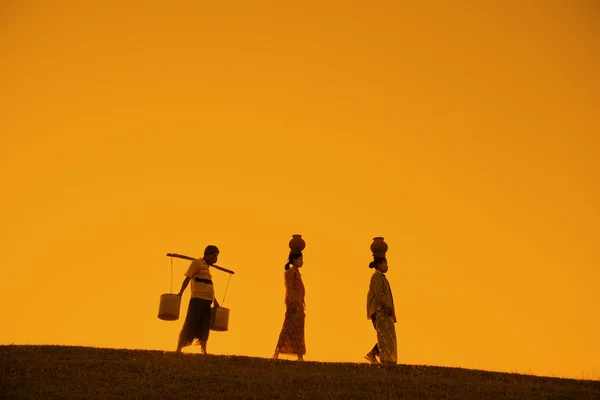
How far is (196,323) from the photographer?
1883 cm

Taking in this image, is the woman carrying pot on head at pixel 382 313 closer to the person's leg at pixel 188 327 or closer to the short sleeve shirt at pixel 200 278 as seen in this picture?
the short sleeve shirt at pixel 200 278

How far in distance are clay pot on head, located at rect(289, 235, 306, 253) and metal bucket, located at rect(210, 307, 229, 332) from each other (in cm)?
245

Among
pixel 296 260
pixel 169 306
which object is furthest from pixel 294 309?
pixel 169 306

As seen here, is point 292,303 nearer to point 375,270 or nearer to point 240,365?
point 375,270

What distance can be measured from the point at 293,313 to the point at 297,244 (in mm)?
1590

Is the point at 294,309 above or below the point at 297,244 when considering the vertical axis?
below

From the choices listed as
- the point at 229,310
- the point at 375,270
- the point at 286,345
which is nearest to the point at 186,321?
the point at 229,310

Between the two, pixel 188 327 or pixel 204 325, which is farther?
pixel 204 325

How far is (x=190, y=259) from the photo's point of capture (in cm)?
1909

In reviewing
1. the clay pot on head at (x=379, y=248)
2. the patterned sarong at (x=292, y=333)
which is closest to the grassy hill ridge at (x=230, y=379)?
the patterned sarong at (x=292, y=333)

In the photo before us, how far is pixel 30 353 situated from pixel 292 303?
19.7 feet

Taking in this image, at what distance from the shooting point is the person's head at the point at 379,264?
19797mm

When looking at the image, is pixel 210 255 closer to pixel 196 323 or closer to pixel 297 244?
pixel 196 323

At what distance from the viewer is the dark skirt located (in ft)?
61.5
